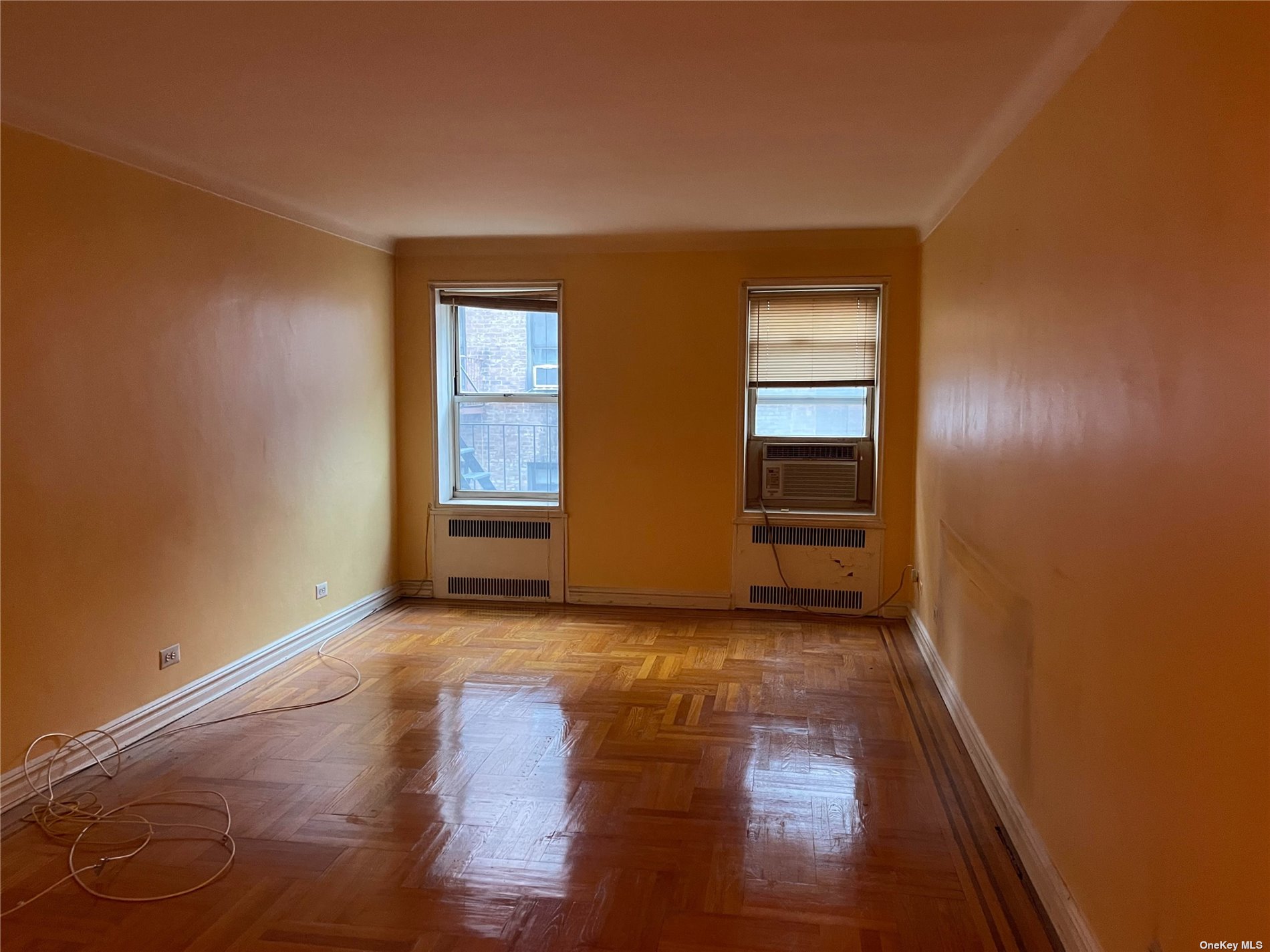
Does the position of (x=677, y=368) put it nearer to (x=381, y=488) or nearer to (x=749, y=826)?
(x=381, y=488)

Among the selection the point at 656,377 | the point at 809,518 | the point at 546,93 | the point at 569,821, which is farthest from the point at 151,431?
the point at 809,518

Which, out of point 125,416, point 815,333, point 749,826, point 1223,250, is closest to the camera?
point 1223,250

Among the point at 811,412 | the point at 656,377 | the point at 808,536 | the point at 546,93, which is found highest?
the point at 546,93

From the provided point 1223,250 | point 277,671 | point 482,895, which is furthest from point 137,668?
point 1223,250

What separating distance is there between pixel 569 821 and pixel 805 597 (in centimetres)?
312

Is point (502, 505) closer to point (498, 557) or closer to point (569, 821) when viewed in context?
point (498, 557)

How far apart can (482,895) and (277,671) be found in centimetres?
243

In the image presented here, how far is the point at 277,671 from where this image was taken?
436 cm

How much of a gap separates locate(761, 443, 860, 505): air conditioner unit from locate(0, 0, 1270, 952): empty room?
0.04 m

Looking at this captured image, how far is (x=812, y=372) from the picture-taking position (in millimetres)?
5547

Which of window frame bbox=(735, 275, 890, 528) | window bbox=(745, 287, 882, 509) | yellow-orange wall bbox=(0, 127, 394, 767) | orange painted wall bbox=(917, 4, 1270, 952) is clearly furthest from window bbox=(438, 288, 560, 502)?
orange painted wall bbox=(917, 4, 1270, 952)

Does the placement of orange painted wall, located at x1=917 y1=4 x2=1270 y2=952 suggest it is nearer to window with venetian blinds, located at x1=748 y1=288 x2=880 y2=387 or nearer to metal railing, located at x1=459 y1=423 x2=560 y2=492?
window with venetian blinds, located at x1=748 y1=288 x2=880 y2=387

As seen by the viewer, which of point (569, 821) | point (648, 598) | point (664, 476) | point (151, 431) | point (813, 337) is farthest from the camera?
point (648, 598)

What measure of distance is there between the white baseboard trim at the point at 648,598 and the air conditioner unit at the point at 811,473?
29.5 inches
